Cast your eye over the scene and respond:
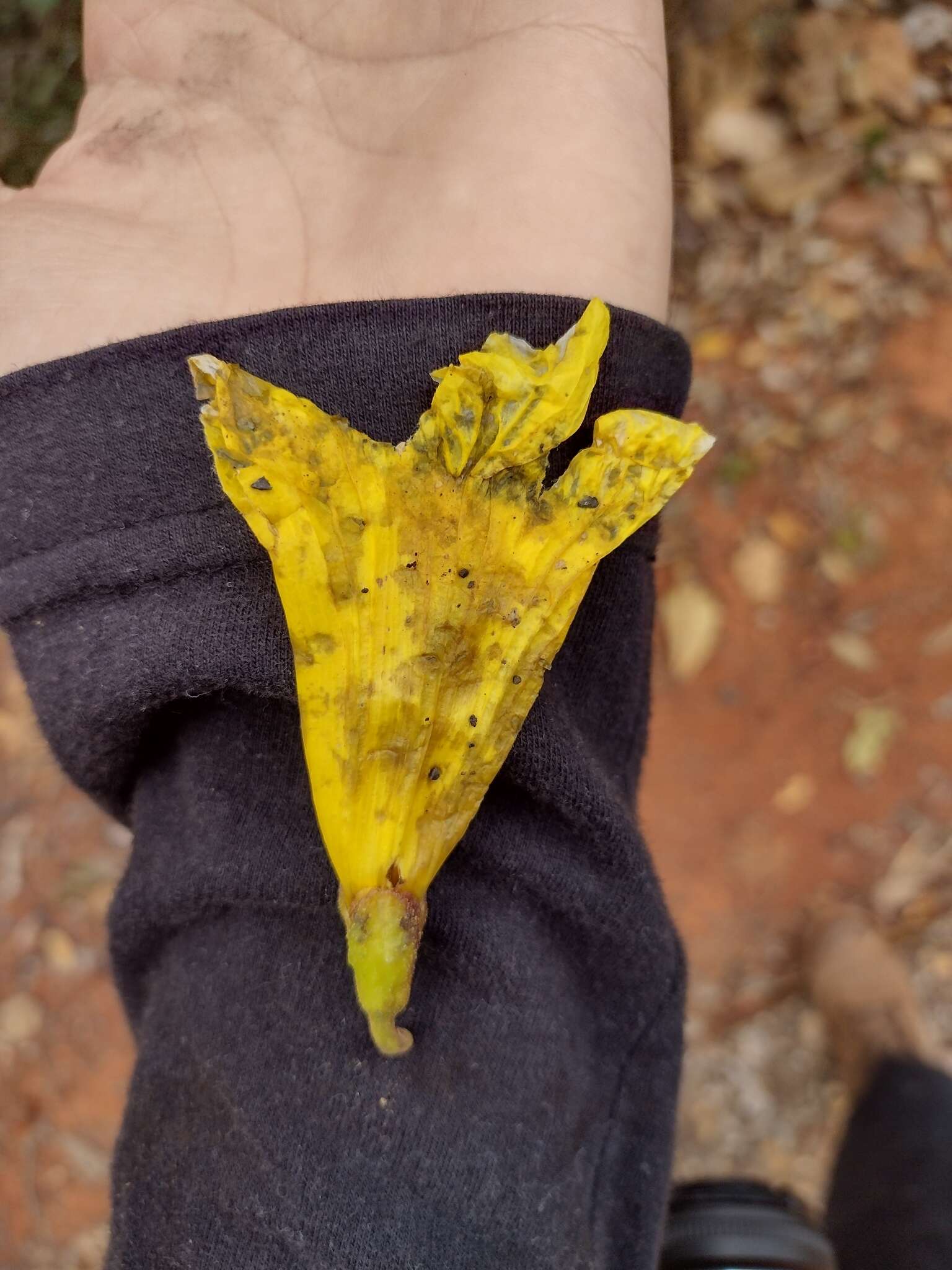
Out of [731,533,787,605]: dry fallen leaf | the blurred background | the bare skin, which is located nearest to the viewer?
the bare skin

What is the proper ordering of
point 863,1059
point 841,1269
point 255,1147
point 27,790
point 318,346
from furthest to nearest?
1. point 27,790
2. point 863,1059
3. point 841,1269
4. point 318,346
5. point 255,1147

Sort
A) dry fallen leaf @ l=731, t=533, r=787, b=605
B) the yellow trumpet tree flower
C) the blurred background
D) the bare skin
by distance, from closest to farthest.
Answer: the yellow trumpet tree flower < the bare skin < the blurred background < dry fallen leaf @ l=731, t=533, r=787, b=605

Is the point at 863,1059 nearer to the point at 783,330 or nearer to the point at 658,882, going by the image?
the point at 658,882

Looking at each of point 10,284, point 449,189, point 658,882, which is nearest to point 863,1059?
point 658,882

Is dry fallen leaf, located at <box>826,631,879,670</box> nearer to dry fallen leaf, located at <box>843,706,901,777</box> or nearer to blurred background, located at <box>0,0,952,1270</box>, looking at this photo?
blurred background, located at <box>0,0,952,1270</box>

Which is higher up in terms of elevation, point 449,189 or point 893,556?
point 449,189

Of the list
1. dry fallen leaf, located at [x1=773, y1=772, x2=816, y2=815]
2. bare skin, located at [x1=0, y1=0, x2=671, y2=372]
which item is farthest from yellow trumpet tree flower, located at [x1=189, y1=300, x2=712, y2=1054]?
dry fallen leaf, located at [x1=773, y1=772, x2=816, y2=815]
